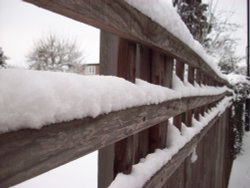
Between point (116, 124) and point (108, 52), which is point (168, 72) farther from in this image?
point (116, 124)

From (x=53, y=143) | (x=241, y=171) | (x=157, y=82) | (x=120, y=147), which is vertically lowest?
(x=241, y=171)

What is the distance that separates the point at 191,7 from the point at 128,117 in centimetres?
1725

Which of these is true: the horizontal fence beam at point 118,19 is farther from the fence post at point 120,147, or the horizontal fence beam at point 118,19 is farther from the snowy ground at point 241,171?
the snowy ground at point 241,171

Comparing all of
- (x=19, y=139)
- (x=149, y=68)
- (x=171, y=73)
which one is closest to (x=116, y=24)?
(x=19, y=139)

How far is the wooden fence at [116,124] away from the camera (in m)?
0.53

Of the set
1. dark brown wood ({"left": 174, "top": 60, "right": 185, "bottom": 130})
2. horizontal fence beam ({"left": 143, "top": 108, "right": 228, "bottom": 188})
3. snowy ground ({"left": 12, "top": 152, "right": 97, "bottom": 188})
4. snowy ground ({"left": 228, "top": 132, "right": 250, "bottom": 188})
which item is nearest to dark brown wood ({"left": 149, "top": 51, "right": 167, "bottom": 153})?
horizontal fence beam ({"left": 143, "top": 108, "right": 228, "bottom": 188})

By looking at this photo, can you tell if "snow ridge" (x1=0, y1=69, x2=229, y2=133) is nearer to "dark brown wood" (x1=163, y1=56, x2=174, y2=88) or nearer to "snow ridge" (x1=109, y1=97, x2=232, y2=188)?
"snow ridge" (x1=109, y1=97, x2=232, y2=188)

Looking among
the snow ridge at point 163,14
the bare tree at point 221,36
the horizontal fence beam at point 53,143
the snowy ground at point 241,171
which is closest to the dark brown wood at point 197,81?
the snow ridge at point 163,14

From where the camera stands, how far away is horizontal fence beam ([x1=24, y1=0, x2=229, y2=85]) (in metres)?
0.65

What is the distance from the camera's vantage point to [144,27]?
110 cm

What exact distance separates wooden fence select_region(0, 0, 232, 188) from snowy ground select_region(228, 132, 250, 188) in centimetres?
476

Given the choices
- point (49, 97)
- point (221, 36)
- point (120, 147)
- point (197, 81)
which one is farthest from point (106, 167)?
point (221, 36)

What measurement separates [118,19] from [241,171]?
6.95 m

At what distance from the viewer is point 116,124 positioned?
2.99 ft
